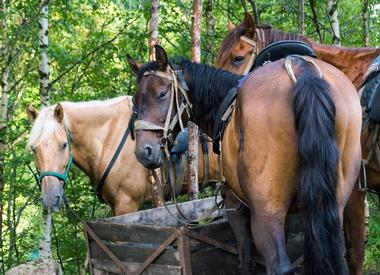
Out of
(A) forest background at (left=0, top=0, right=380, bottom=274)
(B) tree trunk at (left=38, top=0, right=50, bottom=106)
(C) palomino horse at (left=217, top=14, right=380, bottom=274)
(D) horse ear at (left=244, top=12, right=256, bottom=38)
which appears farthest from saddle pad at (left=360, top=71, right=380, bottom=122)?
(B) tree trunk at (left=38, top=0, right=50, bottom=106)

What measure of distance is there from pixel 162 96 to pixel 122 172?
2.26m

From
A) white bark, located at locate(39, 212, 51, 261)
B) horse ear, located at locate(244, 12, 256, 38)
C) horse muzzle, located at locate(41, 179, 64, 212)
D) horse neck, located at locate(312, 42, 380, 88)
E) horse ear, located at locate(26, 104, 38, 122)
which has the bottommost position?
white bark, located at locate(39, 212, 51, 261)

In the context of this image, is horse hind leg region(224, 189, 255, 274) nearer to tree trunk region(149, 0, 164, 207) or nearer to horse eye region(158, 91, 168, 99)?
horse eye region(158, 91, 168, 99)

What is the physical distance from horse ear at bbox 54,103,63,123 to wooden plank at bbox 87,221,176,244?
137cm

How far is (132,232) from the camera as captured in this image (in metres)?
4.14

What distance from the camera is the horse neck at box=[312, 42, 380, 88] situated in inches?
189

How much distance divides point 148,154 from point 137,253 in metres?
0.82

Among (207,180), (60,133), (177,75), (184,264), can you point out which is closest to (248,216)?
(184,264)

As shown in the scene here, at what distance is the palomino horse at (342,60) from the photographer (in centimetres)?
421

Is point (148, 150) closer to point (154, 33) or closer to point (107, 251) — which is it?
point (107, 251)

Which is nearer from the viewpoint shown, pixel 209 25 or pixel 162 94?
pixel 162 94

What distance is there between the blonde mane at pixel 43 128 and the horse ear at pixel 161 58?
188 centimetres

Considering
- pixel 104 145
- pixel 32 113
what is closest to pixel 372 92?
pixel 104 145

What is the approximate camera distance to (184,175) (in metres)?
6.29
